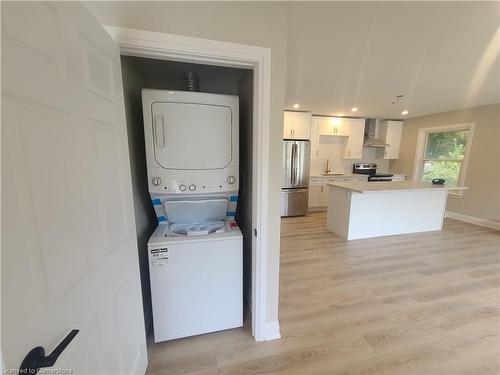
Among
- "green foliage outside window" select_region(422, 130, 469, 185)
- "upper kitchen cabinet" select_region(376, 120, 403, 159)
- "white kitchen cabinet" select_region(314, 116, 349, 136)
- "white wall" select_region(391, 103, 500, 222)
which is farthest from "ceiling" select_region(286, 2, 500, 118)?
"upper kitchen cabinet" select_region(376, 120, 403, 159)

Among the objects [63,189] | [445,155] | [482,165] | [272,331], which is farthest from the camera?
[445,155]

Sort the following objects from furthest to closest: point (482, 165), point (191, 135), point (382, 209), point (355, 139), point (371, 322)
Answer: point (355, 139), point (482, 165), point (382, 209), point (371, 322), point (191, 135)

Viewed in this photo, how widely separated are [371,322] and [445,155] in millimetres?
4942

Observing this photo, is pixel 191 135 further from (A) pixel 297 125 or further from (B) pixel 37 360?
(A) pixel 297 125

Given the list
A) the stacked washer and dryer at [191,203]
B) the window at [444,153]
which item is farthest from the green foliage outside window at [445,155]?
the stacked washer and dryer at [191,203]

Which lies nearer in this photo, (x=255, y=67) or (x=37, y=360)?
(x=37, y=360)

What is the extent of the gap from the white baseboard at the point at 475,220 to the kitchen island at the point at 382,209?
1.11 metres

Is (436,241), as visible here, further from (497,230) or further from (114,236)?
(114,236)

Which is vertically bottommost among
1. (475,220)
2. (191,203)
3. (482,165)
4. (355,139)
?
(475,220)

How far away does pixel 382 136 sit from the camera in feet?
18.2

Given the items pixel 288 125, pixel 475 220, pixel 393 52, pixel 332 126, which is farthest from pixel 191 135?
pixel 475 220

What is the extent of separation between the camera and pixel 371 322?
1760 mm

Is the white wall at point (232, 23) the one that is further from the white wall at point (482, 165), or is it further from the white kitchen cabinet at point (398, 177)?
the white kitchen cabinet at point (398, 177)

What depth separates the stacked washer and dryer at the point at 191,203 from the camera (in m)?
1.41
